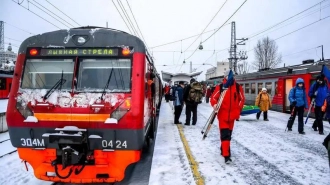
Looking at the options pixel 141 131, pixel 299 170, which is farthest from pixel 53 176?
pixel 299 170

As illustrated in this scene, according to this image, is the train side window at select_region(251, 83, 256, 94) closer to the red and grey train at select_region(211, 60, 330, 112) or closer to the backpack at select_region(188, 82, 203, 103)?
the red and grey train at select_region(211, 60, 330, 112)

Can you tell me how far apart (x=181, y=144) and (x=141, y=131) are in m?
3.13

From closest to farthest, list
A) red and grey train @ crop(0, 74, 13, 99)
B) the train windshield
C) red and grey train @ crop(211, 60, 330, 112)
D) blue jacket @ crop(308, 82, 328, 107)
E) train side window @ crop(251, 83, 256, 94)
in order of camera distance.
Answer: the train windshield
blue jacket @ crop(308, 82, 328, 107)
red and grey train @ crop(211, 60, 330, 112)
train side window @ crop(251, 83, 256, 94)
red and grey train @ crop(0, 74, 13, 99)

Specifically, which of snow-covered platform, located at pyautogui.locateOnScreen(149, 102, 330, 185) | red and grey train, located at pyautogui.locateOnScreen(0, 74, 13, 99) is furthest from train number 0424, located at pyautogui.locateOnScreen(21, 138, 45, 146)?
red and grey train, located at pyautogui.locateOnScreen(0, 74, 13, 99)

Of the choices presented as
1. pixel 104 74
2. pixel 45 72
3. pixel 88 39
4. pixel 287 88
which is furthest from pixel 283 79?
pixel 45 72

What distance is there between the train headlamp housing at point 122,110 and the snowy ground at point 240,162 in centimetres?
130

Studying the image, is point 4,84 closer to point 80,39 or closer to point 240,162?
point 80,39

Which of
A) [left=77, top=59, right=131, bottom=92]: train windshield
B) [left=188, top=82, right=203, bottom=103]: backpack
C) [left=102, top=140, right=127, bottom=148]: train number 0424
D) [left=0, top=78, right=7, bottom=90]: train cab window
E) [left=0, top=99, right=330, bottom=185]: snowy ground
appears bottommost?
[left=0, top=99, right=330, bottom=185]: snowy ground

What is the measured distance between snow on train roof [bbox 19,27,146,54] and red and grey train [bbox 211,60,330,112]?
11.4 m

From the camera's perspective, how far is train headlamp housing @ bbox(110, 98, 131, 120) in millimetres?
3686

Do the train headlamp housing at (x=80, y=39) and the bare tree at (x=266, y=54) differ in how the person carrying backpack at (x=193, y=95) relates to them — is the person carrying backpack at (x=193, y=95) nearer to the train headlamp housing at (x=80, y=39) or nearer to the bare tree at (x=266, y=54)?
the train headlamp housing at (x=80, y=39)

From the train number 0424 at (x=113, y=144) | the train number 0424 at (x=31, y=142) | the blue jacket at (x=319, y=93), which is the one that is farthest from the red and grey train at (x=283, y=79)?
the train number 0424 at (x=31, y=142)

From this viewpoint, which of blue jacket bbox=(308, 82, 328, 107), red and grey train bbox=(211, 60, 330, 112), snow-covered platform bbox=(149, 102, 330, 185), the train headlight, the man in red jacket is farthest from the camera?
red and grey train bbox=(211, 60, 330, 112)

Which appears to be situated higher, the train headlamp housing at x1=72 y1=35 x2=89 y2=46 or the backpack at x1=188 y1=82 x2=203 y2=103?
the train headlamp housing at x1=72 y1=35 x2=89 y2=46
